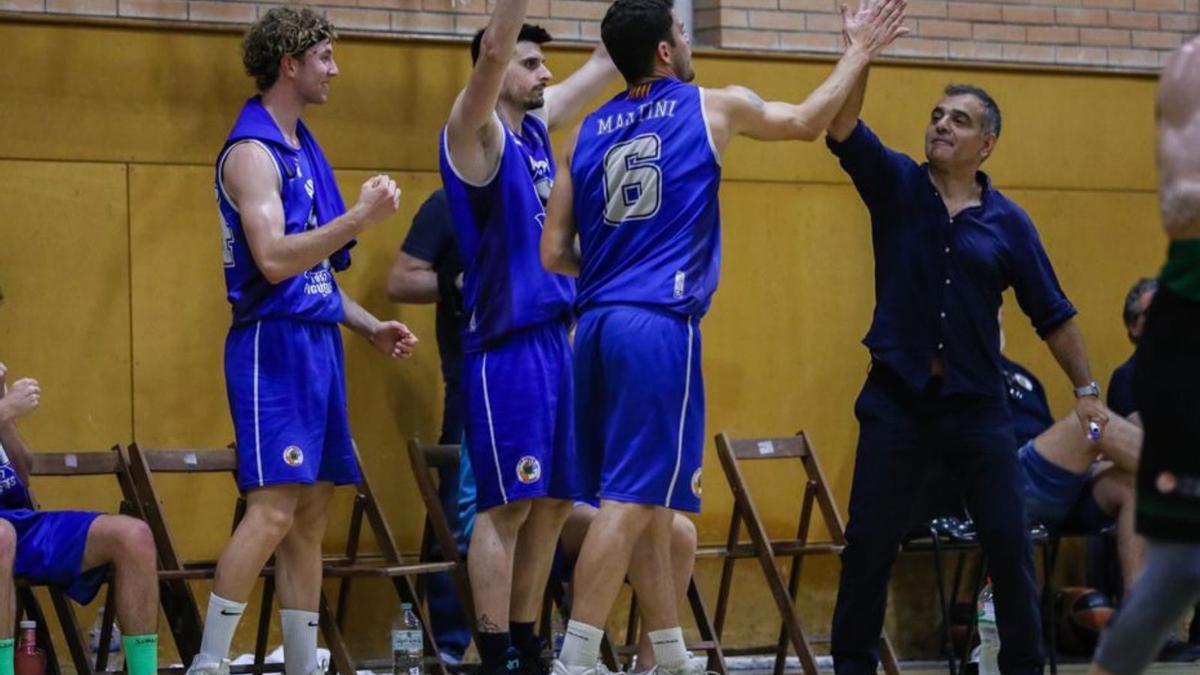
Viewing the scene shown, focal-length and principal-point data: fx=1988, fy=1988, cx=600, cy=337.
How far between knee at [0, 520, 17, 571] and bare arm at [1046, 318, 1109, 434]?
13.1 ft

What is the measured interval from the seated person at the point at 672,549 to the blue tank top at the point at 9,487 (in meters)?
2.14

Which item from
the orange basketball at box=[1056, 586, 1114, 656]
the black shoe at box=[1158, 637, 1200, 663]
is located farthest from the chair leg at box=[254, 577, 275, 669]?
the black shoe at box=[1158, 637, 1200, 663]

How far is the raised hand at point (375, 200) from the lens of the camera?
7.25 metres

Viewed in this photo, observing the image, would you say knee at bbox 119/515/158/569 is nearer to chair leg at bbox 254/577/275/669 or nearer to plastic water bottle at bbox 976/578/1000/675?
chair leg at bbox 254/577/275/669

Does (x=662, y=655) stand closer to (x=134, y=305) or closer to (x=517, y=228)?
(x=517, y=228)

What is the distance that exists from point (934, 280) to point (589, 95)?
2.02 metres

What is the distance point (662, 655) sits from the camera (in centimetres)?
730

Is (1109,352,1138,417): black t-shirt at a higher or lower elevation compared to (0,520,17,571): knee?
higher

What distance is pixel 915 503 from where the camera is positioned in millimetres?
7438

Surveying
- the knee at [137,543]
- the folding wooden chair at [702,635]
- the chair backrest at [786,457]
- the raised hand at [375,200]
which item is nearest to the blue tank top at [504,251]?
the raised hand at [375,200]

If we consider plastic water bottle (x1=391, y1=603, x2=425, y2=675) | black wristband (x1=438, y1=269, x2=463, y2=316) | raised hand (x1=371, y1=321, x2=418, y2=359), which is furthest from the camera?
black wristband (x1=438, y1=269, x2=463, y2=316)

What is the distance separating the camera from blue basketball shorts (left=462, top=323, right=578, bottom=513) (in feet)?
24.6

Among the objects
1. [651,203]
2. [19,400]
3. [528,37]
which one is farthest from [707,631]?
[19,400]

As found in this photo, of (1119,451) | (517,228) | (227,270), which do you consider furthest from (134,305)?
(1119,451)
